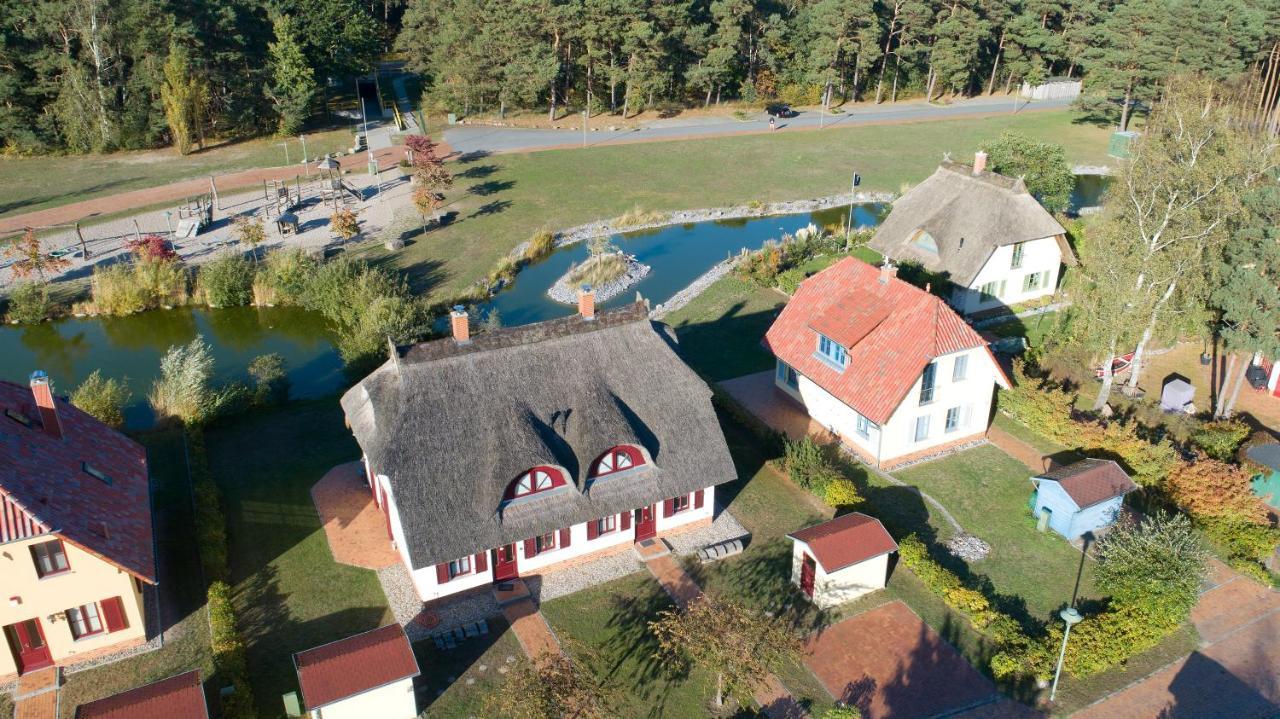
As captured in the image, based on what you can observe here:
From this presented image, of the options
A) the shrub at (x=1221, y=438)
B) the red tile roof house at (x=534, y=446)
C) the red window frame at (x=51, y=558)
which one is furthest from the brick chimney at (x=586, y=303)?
the shrub at (x=1221, y=438)

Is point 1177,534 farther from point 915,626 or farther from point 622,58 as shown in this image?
point 622,58

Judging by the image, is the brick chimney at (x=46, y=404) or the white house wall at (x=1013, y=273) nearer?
the brick chimney at (x=46, y=404)

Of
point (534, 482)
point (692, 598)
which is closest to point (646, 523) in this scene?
point (692, 598)

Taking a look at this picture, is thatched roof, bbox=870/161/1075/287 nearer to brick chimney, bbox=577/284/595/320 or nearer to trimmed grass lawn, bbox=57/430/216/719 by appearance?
brick chimney, bbox=577/284/595/320

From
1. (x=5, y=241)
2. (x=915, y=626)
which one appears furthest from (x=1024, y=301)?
(x=5, y=241)

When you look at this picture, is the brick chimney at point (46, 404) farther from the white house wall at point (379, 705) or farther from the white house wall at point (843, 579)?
the white house wall at point (843, 579)

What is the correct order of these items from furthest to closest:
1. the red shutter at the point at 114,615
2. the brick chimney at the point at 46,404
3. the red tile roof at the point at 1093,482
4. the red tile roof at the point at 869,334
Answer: the red tile roof at the point at 869,334
the red tile roof at the point at 1093,482
the brick chimney at the point at 46,404
the red shutter at the point at 114,615
